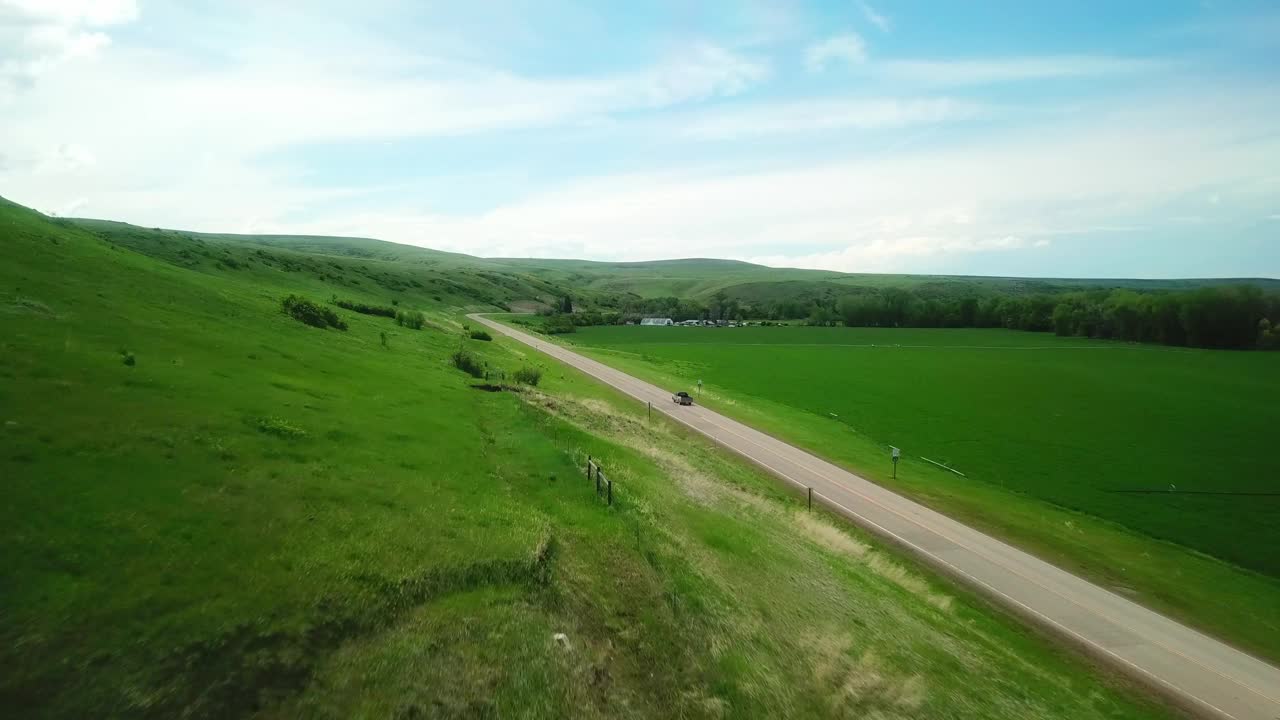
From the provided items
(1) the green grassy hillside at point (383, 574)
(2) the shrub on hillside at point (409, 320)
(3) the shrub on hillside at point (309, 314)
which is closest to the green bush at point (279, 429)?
(1) the green grassy hillside at point (383, 574)

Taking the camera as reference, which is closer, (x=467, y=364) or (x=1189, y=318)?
(x=467, y=364)

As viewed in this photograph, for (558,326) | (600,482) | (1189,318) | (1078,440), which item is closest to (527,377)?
(600,482)

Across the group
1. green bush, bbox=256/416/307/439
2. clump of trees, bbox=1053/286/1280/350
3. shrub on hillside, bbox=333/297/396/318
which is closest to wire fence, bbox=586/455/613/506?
green bush, bbox=256/416/307/439

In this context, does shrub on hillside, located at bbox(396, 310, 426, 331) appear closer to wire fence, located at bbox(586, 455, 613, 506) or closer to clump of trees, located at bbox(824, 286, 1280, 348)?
wire fence, located at bbox(586, 455, 613, 506)

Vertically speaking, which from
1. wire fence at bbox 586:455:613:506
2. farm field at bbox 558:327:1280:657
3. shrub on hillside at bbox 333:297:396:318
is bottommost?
farm field at bbox 558:327:1280:657

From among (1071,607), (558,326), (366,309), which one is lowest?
(1071,607)

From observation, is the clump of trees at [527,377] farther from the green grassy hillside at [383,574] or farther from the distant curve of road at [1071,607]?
the distant curve of road at [1071,607]

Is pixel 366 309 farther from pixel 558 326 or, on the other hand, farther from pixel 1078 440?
pixel 558 326
